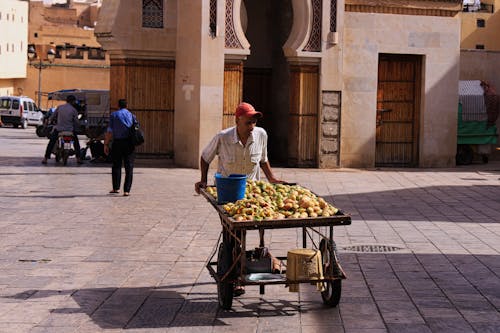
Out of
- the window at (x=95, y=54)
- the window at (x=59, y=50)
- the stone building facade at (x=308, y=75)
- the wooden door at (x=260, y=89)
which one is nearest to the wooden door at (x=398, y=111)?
the stone building facade at (x=308, y=75)

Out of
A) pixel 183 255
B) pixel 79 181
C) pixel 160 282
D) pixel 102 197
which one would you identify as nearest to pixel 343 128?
pixel 79 181

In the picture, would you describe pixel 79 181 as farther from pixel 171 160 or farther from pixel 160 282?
pixel 160 282

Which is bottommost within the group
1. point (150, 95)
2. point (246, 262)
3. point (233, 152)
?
point (246, 262)

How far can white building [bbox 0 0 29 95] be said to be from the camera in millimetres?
61406

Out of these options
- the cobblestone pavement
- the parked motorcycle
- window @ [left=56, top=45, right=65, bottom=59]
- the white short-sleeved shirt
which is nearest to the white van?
window @ [left=56, top=45, right=65, bottom=59]

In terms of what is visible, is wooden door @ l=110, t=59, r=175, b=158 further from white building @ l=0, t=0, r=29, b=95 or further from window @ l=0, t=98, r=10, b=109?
white building @ l=0, t=0, r=29, b=95

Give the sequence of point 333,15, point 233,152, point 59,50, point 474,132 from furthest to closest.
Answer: point 59,50
point 474,132
point 333,15
point 233,152

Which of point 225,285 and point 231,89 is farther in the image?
point 231,89

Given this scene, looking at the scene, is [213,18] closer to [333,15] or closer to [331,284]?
[333,15]

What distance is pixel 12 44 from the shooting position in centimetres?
6388

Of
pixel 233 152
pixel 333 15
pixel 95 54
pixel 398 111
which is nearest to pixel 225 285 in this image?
pixel 233 152

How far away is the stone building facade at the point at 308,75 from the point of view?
69.5 ft

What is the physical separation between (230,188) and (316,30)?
14.7 meters

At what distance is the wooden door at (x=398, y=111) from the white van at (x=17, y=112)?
25.9 meters
